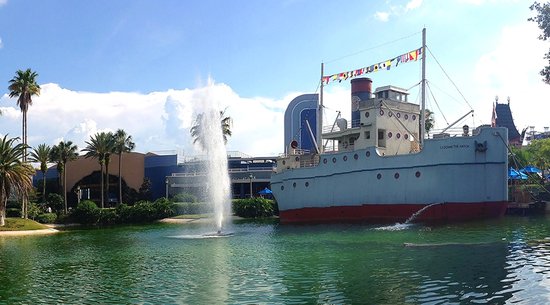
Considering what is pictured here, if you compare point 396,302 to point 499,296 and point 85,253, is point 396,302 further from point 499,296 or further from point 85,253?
point 85,253

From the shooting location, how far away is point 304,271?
55.1ft

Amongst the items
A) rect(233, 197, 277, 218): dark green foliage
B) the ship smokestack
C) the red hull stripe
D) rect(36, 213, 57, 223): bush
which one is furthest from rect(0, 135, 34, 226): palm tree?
the ship smokestack

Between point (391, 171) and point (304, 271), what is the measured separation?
20818 mm

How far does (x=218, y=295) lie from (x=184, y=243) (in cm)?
1460

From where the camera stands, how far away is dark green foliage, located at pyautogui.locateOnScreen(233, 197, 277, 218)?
55188 mm

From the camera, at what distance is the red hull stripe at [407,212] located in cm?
3334

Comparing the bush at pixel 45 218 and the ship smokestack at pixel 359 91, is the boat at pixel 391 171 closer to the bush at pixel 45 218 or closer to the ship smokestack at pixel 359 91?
the ship smokestack at pixel 359 91

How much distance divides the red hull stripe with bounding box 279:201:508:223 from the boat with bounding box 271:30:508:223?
0.07 meters

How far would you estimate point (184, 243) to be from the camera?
27766mm

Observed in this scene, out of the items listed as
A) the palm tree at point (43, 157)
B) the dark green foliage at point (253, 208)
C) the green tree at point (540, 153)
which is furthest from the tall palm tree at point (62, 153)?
the green tree at point (540, 153)

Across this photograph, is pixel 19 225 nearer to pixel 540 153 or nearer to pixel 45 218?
pixel 45 218

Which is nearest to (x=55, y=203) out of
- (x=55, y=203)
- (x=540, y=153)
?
(x=55, y=203)

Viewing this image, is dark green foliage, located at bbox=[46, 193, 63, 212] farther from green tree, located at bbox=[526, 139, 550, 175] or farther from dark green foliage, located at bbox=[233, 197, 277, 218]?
green tree, located at bbox=[526, 139, 550, 175]

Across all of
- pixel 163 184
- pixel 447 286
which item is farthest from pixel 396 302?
pixel 163 184
